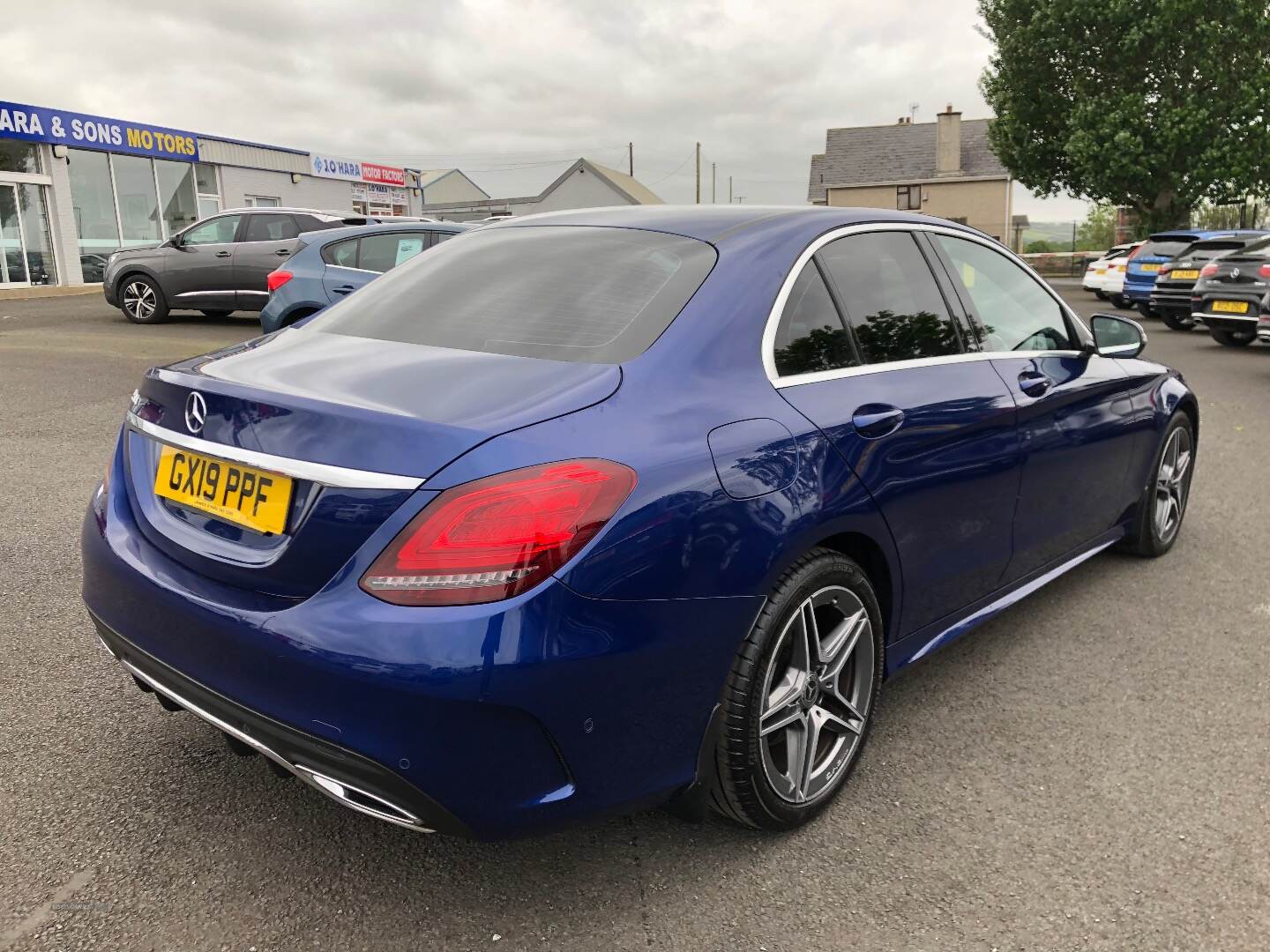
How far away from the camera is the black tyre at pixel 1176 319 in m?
16.7

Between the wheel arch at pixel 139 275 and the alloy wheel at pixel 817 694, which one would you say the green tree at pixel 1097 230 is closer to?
the wheel arch at pixel 139 275

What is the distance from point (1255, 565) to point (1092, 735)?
220 cm

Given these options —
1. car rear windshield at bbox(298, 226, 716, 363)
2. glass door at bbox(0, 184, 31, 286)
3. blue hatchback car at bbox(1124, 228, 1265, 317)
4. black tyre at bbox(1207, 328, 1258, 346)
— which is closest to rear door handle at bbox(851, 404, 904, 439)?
car rear windshield at bbox(298, 226, 716, 363)

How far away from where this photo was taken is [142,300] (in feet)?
49.8

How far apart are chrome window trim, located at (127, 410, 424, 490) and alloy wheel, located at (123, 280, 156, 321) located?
47.3 feet

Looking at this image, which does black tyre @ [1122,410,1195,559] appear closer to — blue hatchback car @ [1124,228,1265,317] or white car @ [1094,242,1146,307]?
blue hatchback car @ [1124,228,1265,317]

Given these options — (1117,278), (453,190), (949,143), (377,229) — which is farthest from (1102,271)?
(453,190)

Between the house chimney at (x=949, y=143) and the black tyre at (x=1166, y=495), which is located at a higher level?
the house chimney at (x=949, y=143)

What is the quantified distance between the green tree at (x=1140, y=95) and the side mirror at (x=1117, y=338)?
27282 millimetres

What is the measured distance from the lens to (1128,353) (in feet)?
13.5

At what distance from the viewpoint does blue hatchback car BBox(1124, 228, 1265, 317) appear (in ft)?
59.2

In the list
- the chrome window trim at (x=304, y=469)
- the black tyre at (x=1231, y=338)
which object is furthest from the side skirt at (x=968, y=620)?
the black tyre at (x=1231, y=338)

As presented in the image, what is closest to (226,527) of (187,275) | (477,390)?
(477,390)

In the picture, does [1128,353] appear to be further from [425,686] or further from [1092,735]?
[425,686]
